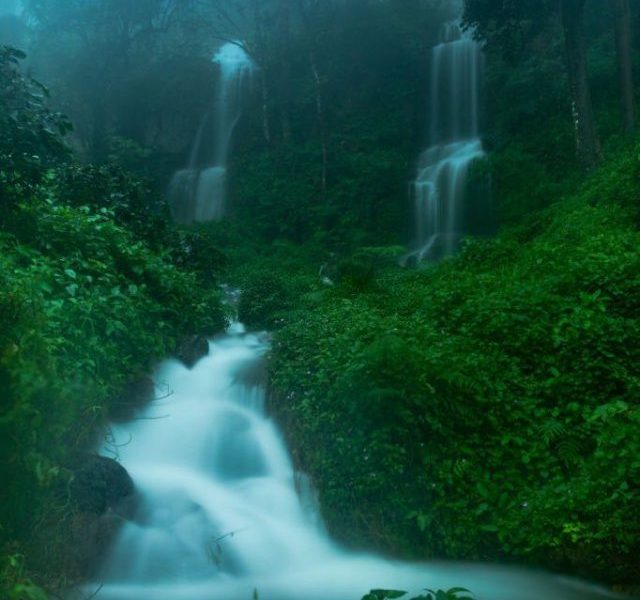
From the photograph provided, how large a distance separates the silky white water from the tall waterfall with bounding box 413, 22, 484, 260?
11934mm

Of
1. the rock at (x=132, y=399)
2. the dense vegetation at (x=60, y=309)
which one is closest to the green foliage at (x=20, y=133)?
the dense vegetation at (x=60, y=309)

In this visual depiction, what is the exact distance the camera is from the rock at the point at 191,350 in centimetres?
1093

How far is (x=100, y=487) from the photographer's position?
659 centimetres

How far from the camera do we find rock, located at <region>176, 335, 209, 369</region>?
10930 mm

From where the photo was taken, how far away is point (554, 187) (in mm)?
17625

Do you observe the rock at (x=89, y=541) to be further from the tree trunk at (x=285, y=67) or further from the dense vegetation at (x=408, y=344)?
the tree trunk at (x=285, y=67)

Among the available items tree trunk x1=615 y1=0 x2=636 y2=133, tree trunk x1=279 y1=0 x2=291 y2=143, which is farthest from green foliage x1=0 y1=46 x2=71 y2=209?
tree trunk x1=279 y1=0 x2=291 y2=143

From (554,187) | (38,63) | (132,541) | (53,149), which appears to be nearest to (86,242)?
(53,149)

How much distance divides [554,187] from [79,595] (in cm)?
1491

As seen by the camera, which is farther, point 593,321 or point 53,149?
point 53,149

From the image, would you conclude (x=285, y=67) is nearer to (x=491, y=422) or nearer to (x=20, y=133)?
(x=20, y=133)

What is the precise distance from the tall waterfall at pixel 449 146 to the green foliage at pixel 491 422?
39.3 ft

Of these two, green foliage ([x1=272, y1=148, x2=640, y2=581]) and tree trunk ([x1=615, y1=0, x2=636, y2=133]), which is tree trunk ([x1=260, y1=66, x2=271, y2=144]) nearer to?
tree trunk ([x1=615, y1=0, x2=636, y2=133])

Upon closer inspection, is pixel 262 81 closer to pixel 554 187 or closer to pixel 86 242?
pixel 554 187
